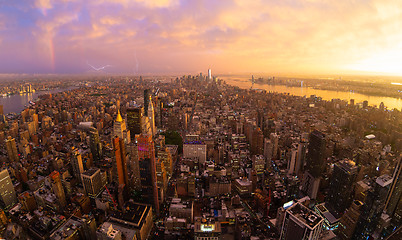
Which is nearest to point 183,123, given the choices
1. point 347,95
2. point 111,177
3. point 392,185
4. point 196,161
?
point 196,161

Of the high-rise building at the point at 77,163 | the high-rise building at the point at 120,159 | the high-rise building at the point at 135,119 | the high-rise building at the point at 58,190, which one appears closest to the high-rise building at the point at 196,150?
the high-rise building at the point at 120,159

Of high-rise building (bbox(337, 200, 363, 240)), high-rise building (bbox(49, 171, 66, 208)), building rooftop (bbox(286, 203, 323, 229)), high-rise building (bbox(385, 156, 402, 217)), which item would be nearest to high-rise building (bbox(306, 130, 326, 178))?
high-rise building (bbox(337, 200, 363, 240))

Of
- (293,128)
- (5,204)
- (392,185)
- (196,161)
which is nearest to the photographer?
(392,185)

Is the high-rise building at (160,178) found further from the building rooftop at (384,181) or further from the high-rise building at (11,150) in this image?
the high-rise building at (11,150)

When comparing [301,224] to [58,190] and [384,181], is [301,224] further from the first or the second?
[58,190]

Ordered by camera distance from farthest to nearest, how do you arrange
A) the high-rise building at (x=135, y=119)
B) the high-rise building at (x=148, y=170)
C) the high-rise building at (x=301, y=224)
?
1. the high-rise building at (x=135, y=119)
2. the high-rise building at (x=148, y=170)
3. the high-rise building at (x=301, y=224)

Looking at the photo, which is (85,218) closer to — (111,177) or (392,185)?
(111,177)

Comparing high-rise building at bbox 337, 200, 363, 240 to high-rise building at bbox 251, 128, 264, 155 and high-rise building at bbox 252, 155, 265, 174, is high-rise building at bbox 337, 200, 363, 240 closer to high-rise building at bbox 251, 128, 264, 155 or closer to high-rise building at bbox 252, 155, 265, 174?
high-rise building at bbox 252, 155, 265, 174
